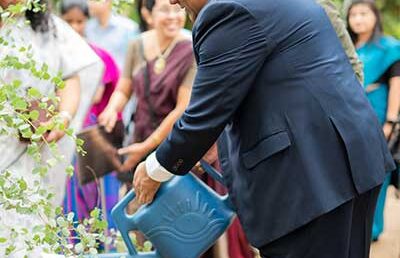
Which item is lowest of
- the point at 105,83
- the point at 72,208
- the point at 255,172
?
the point at 72,208

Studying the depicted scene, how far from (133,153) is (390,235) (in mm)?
1911

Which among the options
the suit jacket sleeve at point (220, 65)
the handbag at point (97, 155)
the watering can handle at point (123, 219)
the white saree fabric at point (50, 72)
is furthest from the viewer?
the handbag at point (97, 155)

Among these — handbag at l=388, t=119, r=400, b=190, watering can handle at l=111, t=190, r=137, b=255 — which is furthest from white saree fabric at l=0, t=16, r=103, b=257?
handbag at l=388, t=119, r=400, b=190

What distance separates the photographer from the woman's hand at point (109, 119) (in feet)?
16.1

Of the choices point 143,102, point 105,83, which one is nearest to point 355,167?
point 143,102

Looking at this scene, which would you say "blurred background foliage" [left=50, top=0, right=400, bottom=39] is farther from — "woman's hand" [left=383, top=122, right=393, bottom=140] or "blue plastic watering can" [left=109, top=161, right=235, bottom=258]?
"blue plastic watering can" [left=109, top=161, right=235, bottom=258]

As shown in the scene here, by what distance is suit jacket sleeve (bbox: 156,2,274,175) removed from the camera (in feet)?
9.06

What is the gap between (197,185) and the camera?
318cm

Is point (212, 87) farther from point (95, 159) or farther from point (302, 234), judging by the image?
point (95, 159)

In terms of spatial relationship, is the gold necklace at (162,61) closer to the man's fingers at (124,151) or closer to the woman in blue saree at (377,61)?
the man's fingers at (124,151)

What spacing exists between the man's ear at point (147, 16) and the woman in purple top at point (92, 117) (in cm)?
29

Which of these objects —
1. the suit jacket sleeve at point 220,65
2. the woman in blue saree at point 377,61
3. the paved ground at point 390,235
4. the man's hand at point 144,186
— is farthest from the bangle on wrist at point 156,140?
the suit jacket sleeve at point 220,65

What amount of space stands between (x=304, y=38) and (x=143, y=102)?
2.06 m

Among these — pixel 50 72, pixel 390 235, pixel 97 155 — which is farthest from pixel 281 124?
pixel 390 235
